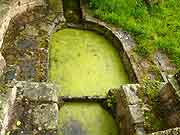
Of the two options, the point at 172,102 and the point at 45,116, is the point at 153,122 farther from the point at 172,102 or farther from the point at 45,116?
the point at 45,116

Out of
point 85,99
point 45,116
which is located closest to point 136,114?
point 85,99

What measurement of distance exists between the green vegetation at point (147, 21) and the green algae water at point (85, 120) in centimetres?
198

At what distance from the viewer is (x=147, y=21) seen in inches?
336

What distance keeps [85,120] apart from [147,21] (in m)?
3.55

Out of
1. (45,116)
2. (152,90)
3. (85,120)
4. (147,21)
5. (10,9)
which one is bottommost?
(85,120)

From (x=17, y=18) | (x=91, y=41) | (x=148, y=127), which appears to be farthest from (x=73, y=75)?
(x=148, y=127)

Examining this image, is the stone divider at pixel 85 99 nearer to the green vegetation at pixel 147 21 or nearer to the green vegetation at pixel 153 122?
the green vegetation at pixel 153 122

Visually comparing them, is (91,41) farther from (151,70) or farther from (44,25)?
(151,70)

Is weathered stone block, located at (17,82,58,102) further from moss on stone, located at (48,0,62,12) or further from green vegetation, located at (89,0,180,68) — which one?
moss on stone, located at (48,0,62,12)

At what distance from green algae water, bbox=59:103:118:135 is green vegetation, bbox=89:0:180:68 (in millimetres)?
1982

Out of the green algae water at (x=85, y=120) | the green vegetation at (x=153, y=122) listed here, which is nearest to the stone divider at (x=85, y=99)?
the green algae water at (x=85, y=120)

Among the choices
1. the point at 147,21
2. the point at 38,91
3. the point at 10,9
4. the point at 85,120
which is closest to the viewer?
the point at 38,91

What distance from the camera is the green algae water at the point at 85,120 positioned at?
6.16 m

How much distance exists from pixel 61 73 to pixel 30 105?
2.37m
